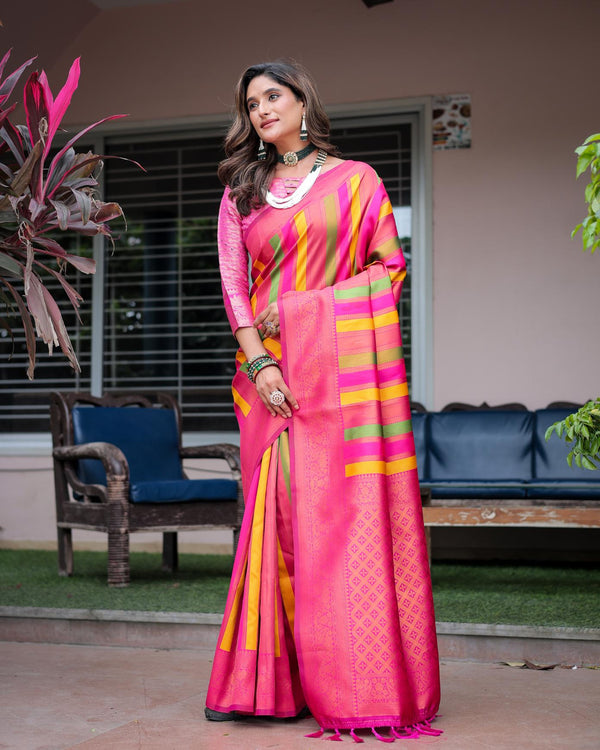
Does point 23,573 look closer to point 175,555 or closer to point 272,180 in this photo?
point 175,555

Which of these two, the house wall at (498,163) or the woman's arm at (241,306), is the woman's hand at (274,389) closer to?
the woman's arm at (241,306)

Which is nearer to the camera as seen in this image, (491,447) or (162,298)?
(491,447)

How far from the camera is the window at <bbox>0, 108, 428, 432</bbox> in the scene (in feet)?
19.3

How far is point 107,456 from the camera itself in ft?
13.4

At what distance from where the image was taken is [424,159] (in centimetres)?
558

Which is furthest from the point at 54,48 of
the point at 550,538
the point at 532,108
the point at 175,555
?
the point at 550,538

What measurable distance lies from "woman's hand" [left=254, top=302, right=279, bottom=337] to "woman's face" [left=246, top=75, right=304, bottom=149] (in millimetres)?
417

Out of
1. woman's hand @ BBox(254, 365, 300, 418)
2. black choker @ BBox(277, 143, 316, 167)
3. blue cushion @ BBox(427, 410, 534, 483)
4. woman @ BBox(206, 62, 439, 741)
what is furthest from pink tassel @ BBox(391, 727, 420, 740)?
blue cushion @ BBox(427, 410, 534, 483)

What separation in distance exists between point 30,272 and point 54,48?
4.54 m

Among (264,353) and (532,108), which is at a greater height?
(532,108)

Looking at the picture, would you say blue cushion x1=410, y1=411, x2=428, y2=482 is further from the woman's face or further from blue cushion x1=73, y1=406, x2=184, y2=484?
the woman's face

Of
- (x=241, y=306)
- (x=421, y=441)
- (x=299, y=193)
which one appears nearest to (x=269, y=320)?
(x=241, y=306)

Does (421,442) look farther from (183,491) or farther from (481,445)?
(183,491)

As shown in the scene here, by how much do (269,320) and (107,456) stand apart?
2.01 m
